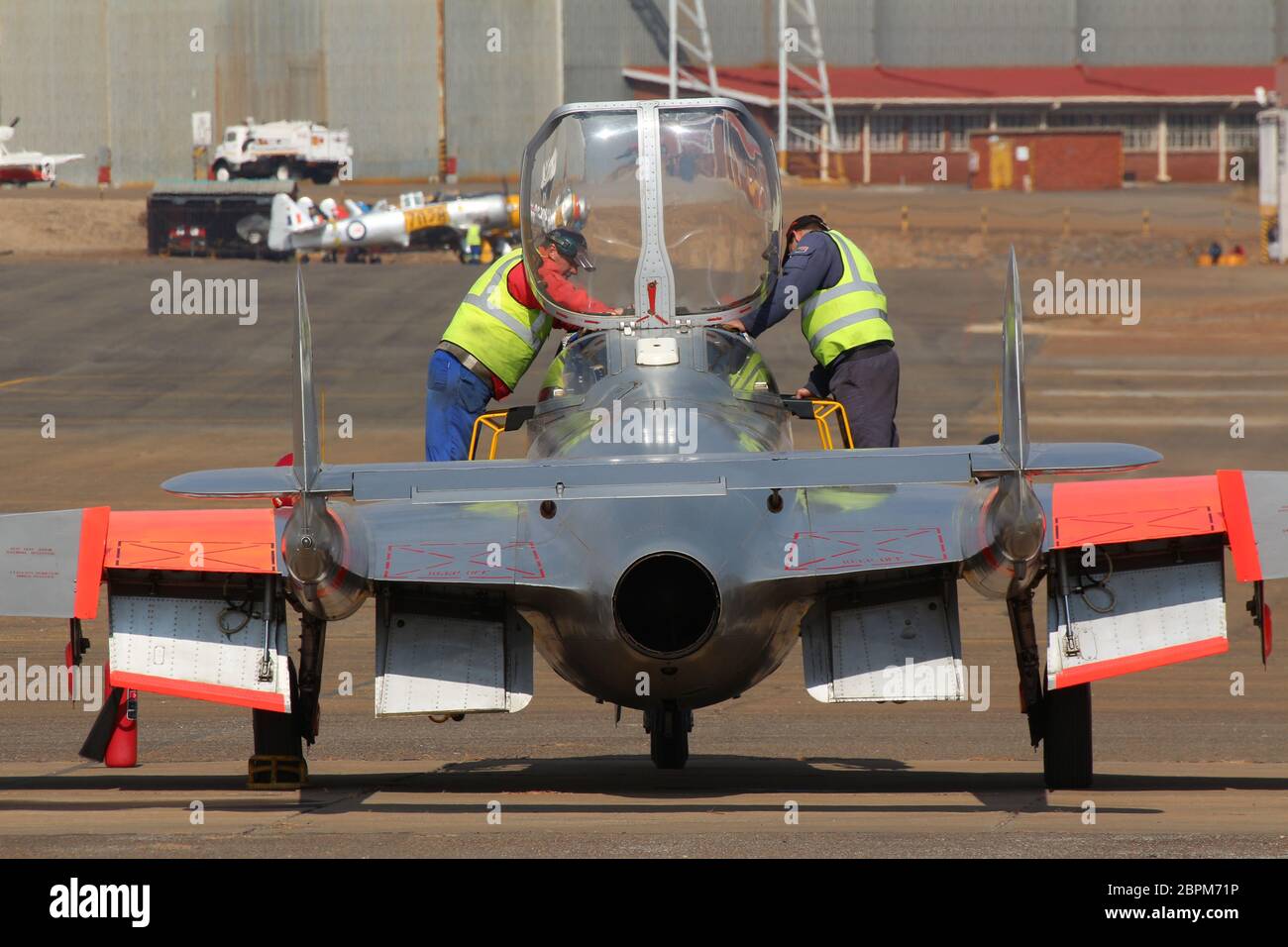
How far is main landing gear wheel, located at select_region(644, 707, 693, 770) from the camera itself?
10983 mm

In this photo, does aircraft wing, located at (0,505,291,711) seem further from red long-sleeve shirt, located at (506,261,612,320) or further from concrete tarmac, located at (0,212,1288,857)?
red long-sleeve shirt, located at (506,261,612,320)

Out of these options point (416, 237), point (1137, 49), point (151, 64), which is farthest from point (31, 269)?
point (1137, 49)

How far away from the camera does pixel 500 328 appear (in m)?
12.0

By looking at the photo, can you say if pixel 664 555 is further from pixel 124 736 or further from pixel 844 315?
pixel 124 736

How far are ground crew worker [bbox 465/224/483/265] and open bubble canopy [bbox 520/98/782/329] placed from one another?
48.7 metres

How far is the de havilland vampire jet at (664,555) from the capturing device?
8.38 m

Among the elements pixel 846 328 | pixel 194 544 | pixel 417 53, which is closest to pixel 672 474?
pixel 194 544

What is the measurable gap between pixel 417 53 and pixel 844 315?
75618 mm

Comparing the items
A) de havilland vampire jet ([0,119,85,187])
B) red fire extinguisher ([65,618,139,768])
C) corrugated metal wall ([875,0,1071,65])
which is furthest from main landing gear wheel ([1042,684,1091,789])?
corrugated metal wall ([875,0,1071,65])

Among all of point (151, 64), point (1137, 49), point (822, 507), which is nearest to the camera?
point (822, 507)

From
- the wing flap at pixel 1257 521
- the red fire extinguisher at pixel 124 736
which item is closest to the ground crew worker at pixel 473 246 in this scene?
the red fire extinguisher at pixel 124 736

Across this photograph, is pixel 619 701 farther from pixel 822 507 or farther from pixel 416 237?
pixel 416 237
